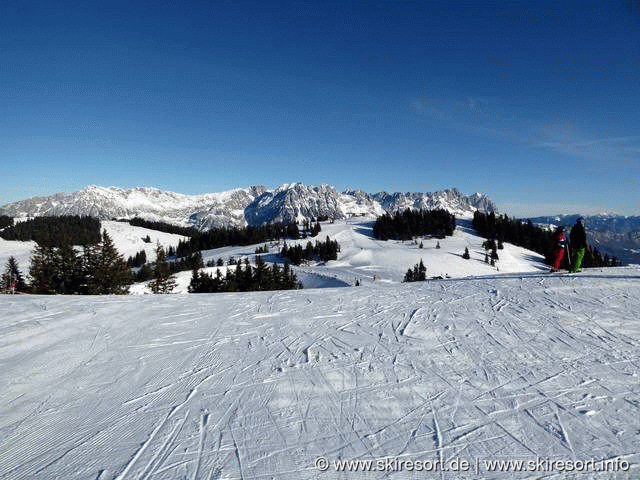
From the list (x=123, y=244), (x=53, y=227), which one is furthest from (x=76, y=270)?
(x=53, y=227)

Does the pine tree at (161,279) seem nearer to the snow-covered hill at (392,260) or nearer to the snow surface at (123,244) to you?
the snow-covered hill at (392,260)

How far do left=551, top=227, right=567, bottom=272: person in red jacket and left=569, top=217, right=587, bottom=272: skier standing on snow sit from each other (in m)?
0.55

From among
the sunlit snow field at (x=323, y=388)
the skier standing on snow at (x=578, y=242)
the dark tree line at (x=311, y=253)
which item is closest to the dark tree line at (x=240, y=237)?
the dark tree line at (x=311, y=253)

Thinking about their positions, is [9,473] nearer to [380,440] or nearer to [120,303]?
[380,440]

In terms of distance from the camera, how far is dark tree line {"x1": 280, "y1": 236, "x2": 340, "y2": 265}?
93750mm

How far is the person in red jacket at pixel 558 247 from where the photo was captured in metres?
16.4

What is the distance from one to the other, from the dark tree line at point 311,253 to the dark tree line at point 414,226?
32.5 meters

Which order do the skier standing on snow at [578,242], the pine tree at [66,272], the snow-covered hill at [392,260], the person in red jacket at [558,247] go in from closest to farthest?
1. the skier standing on snow at [578,242]
2. the person in red jacket at [558,247]
3. the pine tree at [66,272]
4. the snow-covered hill at [392,260]

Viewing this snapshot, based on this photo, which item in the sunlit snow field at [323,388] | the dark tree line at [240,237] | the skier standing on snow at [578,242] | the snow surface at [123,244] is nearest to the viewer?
the sunlit snow field at [323,388]

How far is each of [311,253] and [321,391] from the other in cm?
9477

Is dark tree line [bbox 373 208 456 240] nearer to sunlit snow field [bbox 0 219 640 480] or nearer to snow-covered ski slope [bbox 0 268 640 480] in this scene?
sunlit snow field [bbox 0 219 640 480]

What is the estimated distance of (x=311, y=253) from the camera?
10006cm

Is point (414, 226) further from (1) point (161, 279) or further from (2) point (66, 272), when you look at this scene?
(2) point (66, 272)

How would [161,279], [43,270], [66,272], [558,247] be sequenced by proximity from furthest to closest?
[161,279], [66,272], [43,270], [558,247]
